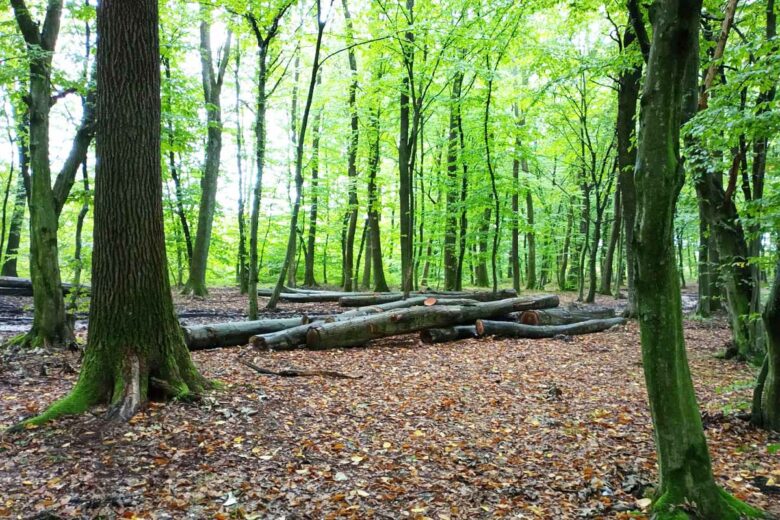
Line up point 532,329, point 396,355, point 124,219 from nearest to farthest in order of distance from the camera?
1. point 124,219
2. point 396,355
3. point 532,329

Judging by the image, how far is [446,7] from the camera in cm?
1391

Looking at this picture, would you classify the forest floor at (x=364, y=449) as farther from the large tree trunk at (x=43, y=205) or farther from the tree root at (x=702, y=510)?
the large tree trunk at (x=43, y=205)

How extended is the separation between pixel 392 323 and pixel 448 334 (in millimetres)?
1615

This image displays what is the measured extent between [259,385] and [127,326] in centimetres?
194

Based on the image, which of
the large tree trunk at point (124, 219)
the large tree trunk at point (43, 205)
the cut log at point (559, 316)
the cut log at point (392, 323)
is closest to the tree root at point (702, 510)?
the large tree trunk at point (124, 219)

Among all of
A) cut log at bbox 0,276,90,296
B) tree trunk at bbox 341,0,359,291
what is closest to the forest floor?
cut log at bbox 0,276,90,296

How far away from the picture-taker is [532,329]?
37.5ft

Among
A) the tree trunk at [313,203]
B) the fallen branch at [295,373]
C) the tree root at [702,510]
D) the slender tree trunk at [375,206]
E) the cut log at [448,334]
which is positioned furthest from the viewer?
the tree trunk at [313,203]

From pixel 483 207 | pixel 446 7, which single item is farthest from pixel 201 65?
pixel 483 207

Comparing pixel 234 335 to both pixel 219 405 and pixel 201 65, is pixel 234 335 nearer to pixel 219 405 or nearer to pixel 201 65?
pixel 219 405

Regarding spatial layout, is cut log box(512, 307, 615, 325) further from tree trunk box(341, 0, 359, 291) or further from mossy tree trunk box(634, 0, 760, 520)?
tree trunk box(341, 0, 359, 291)

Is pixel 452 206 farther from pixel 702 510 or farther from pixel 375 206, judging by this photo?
pixel 702 510

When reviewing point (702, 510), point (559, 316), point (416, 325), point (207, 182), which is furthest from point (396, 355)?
point (207, 182)

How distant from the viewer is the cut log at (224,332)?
8.32 metres
